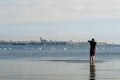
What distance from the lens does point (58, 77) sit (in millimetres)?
22062

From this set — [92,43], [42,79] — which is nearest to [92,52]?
[92,43]

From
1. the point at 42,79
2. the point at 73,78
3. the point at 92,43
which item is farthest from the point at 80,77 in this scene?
the point at 92,43

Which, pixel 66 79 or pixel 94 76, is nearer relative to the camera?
pixel 66 79

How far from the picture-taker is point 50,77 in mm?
22078

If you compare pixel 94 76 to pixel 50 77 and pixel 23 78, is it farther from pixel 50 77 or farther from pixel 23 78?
pixel 23 78

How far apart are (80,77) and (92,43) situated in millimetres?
9774

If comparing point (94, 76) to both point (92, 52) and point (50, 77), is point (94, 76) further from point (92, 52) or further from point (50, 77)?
point (92, 52)

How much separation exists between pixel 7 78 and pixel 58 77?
8.61ft

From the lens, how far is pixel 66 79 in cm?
2112

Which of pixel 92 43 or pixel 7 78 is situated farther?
pixel 92 43

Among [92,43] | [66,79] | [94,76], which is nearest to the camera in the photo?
[66,79]

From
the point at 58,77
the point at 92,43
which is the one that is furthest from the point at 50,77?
the point at 92,43

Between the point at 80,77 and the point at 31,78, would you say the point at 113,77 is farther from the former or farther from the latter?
the point at 31,78

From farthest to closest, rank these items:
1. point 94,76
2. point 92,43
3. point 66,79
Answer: point 92,43, point 94,76, point 66,79
